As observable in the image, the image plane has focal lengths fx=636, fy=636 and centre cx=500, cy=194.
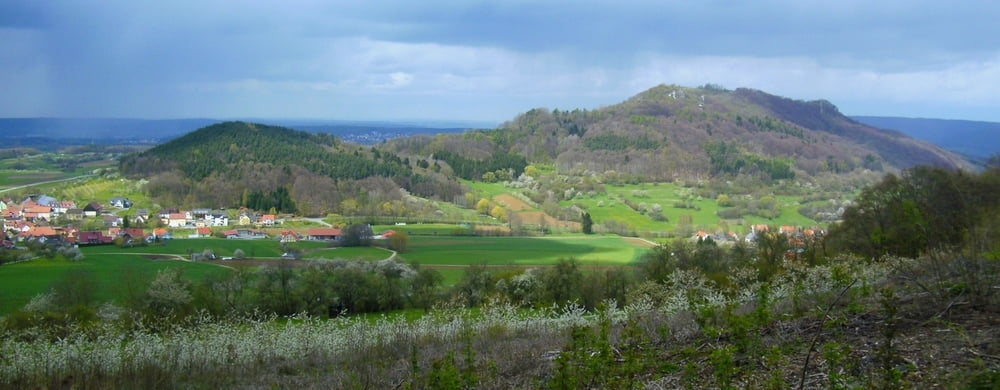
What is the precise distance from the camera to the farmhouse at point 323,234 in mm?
42219

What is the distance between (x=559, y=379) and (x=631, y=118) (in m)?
92.3

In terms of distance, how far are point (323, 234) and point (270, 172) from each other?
15.3 meters

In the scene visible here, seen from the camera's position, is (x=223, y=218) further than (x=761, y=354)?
Yes

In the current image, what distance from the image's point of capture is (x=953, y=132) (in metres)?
58.6

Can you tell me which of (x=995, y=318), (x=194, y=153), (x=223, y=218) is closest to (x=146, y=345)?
(x=995, y=318)

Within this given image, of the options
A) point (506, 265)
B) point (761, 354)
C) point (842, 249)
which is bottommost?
point (506, 265)

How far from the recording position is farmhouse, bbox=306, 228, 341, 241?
42.2 meters

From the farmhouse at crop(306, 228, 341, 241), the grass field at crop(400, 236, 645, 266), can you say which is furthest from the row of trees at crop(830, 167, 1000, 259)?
the farmhouse at crop(306, 228, 341, 241)

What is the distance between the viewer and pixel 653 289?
12422mm

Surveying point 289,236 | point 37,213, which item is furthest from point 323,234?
point 37,213

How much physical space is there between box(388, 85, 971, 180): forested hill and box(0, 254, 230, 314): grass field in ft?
162

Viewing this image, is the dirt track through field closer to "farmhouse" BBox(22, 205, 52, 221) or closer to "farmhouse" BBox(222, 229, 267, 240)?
"farmhouse" BBox(222, 229, 267, 240)

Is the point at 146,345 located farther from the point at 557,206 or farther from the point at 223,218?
the point at 557,206

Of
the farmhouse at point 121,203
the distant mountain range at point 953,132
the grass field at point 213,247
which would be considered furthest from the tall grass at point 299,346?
the distant mountain range at point 953,132
